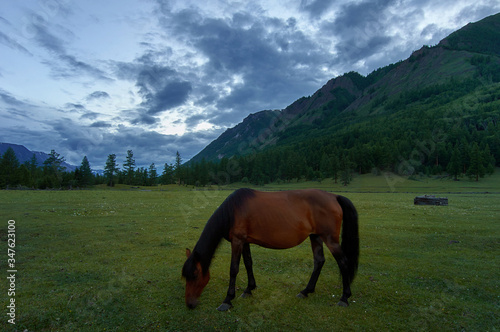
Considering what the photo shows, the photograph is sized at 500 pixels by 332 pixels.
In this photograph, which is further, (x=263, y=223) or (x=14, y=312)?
(x=263, y=223)

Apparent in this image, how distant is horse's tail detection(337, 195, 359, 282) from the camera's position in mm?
7238

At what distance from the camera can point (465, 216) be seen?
20.9 m

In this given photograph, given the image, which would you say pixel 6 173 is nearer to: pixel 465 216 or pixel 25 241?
pixel 25 241

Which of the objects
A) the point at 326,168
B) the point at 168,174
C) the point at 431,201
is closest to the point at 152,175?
the point at 168,174

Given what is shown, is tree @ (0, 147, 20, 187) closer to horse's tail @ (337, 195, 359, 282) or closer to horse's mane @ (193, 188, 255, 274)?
horse's mane @ (193, 188, 255, 274)

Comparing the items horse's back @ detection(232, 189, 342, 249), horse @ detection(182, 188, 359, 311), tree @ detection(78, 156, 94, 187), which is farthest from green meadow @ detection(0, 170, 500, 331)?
tree @ detection(78, 156, 94, 187)

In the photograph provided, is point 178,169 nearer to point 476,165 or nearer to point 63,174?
point 63,174

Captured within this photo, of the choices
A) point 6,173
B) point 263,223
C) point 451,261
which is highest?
point 6,173

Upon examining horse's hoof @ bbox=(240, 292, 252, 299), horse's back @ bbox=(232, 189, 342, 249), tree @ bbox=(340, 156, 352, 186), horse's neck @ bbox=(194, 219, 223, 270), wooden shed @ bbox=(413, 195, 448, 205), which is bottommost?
horse's hoof @ bbox=(240, 292, 252, 299)

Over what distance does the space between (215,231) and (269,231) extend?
146 cm

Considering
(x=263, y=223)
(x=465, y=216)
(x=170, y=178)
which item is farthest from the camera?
(x=170, y=178)

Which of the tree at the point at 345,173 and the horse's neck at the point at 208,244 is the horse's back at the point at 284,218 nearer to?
the horse's neck at the point at 208,244

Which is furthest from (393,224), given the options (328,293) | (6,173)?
(6,173)

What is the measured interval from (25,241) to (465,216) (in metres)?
30.9
